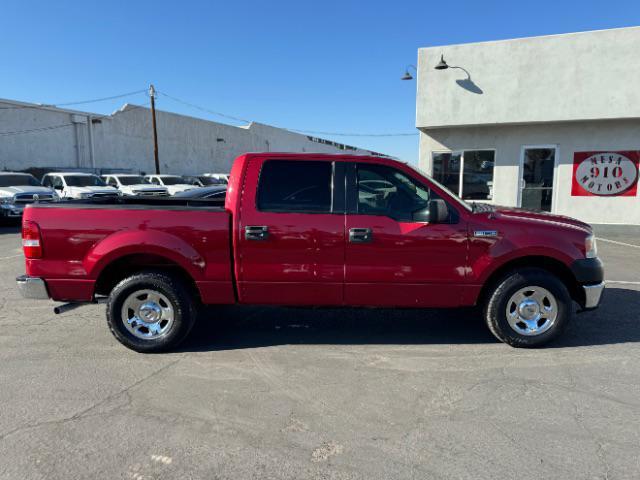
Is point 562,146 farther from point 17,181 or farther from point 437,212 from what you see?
point 17,181

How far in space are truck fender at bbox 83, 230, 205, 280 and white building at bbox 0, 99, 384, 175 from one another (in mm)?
27933

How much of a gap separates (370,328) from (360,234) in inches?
53.7

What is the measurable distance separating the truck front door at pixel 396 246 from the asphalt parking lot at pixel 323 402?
1.90 feet

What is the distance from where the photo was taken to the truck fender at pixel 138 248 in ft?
13.1

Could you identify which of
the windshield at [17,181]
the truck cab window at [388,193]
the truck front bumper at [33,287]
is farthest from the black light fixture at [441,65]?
the windshield at [17,181]

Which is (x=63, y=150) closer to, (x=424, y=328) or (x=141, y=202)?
(x=141, y=202)

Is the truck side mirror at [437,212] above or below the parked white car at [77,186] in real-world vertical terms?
below

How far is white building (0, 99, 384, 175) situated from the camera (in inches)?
1058

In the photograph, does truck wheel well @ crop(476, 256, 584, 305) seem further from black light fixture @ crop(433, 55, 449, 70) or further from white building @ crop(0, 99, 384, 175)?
white building @ crop(0, 99, 384, 175)

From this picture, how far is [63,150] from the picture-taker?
29.6m

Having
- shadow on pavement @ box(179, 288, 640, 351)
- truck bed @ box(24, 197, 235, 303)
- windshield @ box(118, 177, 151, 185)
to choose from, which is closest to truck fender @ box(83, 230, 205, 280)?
truck bed @ box(24, 197, 235, 303)

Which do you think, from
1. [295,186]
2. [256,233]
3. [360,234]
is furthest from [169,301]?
[360,234]

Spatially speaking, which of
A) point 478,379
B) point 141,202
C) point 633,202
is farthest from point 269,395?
point 633,202

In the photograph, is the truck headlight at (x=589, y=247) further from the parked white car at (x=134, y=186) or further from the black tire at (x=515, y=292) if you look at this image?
the parked white car at (x=134, y=186)
